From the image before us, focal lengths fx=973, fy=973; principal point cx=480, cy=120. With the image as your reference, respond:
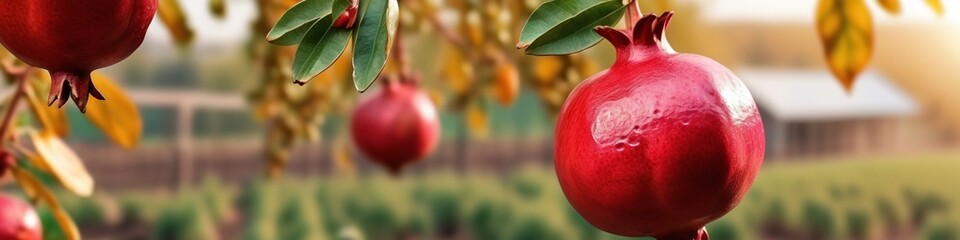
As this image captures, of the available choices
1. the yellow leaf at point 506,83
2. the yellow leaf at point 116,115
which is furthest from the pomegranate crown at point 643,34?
the yellow leaf at point 506,83

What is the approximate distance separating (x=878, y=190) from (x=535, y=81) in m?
3.12

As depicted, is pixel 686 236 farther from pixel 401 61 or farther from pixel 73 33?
pixel 401 61

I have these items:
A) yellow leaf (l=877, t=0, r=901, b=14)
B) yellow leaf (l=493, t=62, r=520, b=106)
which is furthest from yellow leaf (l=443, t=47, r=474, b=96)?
yellow leaf (l=877, t=0, r=901, b=14)

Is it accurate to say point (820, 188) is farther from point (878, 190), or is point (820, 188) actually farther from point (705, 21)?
point (705, 21)

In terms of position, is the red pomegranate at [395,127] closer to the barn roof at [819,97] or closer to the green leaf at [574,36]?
the green leaf at [574,36]

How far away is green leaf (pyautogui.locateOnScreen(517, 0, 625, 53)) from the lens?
29 cm

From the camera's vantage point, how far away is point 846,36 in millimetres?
504

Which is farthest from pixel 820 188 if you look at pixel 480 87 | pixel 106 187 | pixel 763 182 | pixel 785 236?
pixel 480 87

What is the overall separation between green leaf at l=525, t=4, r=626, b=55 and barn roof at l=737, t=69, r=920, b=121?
6.84 m

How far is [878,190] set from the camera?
3793mm

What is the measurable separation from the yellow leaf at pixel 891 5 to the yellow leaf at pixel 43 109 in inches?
17.9

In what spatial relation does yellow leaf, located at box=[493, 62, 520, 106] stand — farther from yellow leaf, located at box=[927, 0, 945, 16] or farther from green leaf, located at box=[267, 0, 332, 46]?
green leaf, located at box=[267, 0, 332, 46]

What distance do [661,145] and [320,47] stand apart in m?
0.10

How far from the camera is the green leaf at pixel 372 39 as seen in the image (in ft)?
0.85
